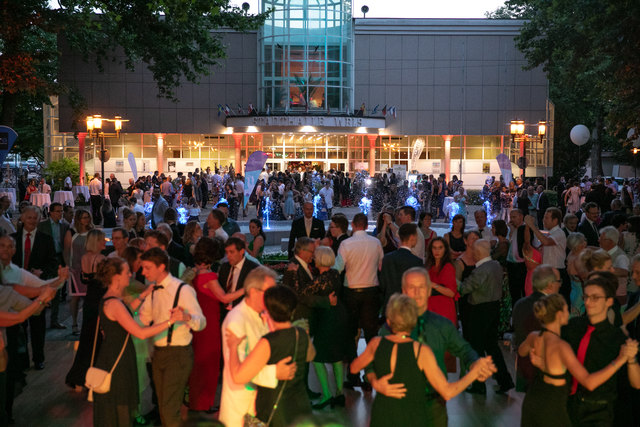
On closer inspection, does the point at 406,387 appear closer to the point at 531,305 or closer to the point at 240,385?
the point at 240,385

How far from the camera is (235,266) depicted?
6746 millimetres

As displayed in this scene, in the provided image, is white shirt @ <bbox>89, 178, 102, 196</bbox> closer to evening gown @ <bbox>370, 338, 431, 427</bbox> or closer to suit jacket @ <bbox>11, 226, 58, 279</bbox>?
suit jacket @ <bbox>11, 226, 58, 279</bbox>

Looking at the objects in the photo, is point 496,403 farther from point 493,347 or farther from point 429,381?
point 429,381

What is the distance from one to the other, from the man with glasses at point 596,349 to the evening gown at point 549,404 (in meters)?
0.31

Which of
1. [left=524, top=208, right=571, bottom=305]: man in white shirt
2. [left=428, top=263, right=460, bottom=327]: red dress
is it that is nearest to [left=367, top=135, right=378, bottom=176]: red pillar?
[left=524, top=208, right=571, bottom=305]: man in white shirt

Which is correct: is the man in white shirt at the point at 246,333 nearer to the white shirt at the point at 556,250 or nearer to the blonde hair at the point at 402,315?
the blonde hair at the point at 402,315

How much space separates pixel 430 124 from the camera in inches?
1793

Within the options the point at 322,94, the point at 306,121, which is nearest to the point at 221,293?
the point at 306,121

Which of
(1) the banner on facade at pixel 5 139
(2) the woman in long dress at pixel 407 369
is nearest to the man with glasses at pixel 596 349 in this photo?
(2) the woman in long dress at pixel 407 369

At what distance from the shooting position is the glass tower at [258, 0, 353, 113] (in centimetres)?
4344

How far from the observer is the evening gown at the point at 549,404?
4.61 metres

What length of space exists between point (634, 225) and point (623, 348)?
5.87 meters

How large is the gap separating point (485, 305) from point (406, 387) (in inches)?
135

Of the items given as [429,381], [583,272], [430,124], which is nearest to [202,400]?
[429,381]
